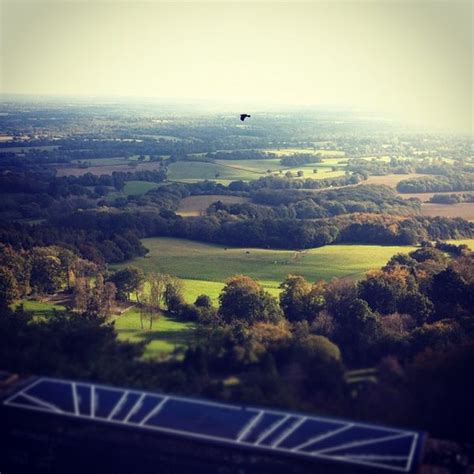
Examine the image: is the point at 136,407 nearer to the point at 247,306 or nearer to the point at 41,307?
the point at 247,306

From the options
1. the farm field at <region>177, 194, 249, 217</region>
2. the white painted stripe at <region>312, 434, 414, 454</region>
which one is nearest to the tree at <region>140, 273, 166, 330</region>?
the white painted stripe at <region>312, 434, 414, 454</region>

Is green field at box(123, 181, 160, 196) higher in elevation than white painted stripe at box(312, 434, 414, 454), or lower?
higher

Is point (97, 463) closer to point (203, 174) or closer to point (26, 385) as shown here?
point (26, 385)

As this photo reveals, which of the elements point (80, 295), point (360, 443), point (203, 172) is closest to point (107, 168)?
point (203, 172)

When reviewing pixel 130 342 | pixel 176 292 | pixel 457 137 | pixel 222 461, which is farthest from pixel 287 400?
pixel 457 137

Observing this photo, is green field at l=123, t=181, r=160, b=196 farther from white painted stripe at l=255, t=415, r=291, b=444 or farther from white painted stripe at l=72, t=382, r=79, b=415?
white painted stripe at l=255, t=415, r=291, b=444

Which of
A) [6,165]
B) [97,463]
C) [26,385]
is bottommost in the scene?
[97,463]

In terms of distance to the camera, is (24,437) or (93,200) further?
(93,200)
